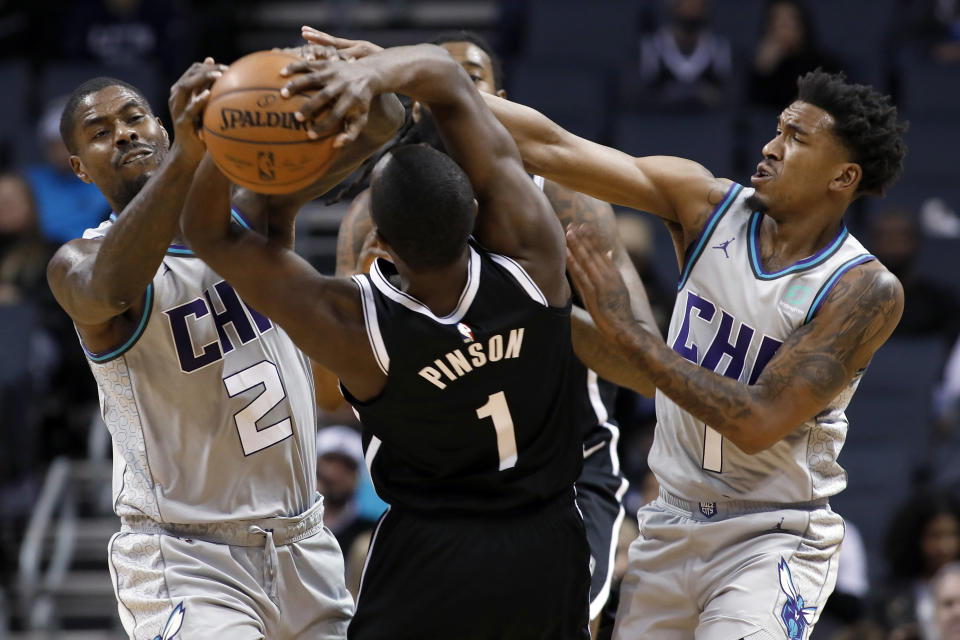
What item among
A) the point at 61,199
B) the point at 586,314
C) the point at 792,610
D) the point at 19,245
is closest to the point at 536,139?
the point at 586,314

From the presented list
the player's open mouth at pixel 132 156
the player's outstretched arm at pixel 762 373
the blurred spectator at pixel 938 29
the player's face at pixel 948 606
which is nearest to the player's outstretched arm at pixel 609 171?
the player's outstretched arm at pixel 762 373

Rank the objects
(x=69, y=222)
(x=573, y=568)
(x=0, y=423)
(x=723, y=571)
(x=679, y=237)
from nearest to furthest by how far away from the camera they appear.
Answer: (x=573, y=568)
(x=723, y=571)
(x=679, y=237)
(x=0, y=423)
(x=69, y=222)

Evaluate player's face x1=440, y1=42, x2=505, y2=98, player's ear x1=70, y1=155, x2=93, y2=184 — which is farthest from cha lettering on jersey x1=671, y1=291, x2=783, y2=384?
player's ear x1=70, y1=155, x2=93, y2=184

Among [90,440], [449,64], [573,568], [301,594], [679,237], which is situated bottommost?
[90,440]

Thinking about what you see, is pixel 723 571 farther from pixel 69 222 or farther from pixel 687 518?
pixel 69 222

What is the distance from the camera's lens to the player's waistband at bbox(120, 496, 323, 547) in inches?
164

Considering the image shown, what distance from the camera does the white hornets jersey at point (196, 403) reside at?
13.5 ft

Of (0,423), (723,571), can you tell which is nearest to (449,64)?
(723,571)

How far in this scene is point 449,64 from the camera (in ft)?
12.5

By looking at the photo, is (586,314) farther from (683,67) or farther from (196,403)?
(683,67)

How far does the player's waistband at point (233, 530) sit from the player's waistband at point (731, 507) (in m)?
1.35

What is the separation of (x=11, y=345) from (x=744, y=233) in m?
5.30

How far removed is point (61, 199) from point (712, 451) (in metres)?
6.42

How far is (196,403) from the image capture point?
412 cm
